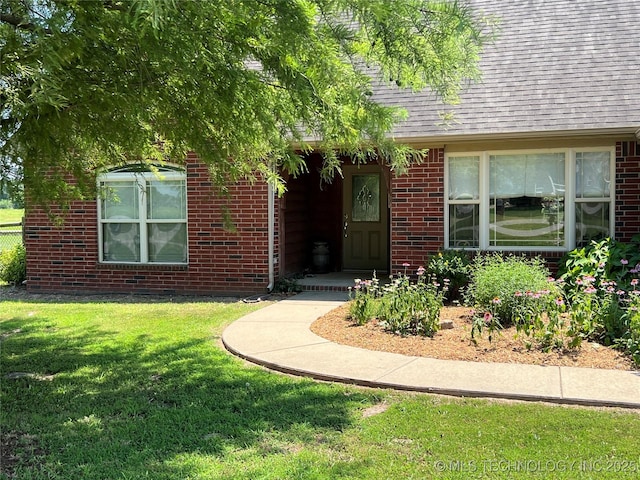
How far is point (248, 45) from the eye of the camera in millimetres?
4180

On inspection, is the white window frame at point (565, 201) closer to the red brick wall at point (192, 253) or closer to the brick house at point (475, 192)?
the brick house at point (475, 192)

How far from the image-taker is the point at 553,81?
34.9ft

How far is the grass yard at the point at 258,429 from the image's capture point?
385 centimetres

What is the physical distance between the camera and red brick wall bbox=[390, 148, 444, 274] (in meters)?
10.8

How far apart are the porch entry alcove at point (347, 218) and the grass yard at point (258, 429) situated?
7.55m

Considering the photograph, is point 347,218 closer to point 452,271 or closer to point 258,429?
point 452,271

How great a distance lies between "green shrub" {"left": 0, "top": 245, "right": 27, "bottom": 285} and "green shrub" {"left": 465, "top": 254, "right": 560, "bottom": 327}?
33.8 ft

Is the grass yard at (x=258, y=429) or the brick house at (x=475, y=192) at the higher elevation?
the brick house at (x=475, y=192)

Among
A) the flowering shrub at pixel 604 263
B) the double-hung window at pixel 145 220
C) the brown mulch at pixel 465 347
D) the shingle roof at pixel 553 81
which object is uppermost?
the shingle roof at pixel 553 81

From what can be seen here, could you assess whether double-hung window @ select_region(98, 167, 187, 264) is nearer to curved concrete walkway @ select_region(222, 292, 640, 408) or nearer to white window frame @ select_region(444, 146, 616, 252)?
curved concrete walkway @ select_region(222, 292, 640, 408)

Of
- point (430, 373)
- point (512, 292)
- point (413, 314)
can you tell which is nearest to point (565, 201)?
point (512, 292)

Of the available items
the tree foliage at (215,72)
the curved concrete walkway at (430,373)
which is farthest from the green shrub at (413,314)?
the tree foliage at (215,72)

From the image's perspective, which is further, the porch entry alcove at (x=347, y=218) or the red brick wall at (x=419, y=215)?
the porch entry alcove at (x=347, y=218)

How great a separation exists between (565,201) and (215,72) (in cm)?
781
